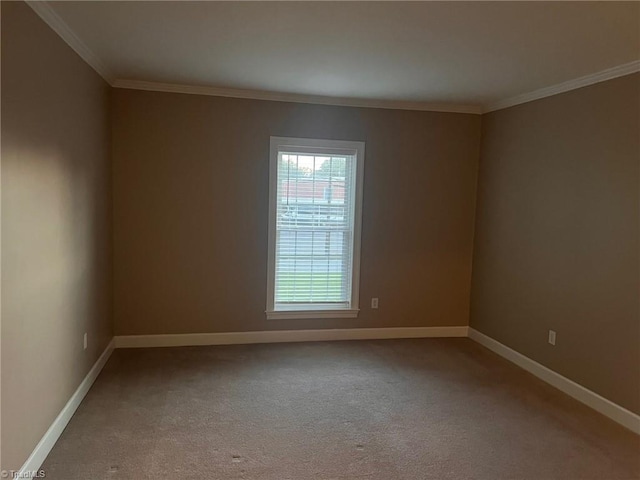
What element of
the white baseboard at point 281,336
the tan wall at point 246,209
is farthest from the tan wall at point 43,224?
the white baseboard at point 281,336

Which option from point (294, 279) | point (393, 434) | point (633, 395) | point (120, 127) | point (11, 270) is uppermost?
point (120, 127)

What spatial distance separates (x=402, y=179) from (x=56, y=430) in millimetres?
3525

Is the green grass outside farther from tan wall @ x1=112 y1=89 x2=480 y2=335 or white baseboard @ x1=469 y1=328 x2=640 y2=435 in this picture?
white baseboard @ x1=469 y1=328 x2=640 y2=435

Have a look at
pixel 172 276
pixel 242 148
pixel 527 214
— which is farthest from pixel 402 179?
pixel 172 276

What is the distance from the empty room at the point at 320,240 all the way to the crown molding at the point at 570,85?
24 millimetres

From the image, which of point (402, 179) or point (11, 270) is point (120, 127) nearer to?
point (11, 270)

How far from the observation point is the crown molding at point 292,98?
406cm

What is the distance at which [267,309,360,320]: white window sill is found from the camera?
4559 mm

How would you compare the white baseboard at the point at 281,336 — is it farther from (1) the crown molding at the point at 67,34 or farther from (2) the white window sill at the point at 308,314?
(1) the crown molding at the point at 67,34

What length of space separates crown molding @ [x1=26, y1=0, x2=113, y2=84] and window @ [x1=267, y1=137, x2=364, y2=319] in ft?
5.08

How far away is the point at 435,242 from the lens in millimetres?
4824

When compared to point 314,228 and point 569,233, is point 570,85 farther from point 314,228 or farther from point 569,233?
point 314,228

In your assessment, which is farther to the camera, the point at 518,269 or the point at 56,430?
the point at 518,269

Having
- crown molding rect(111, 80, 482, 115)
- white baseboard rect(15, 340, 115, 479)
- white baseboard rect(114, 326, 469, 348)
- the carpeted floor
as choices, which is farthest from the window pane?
white baseboard rect(15, 340, 115, 479)
